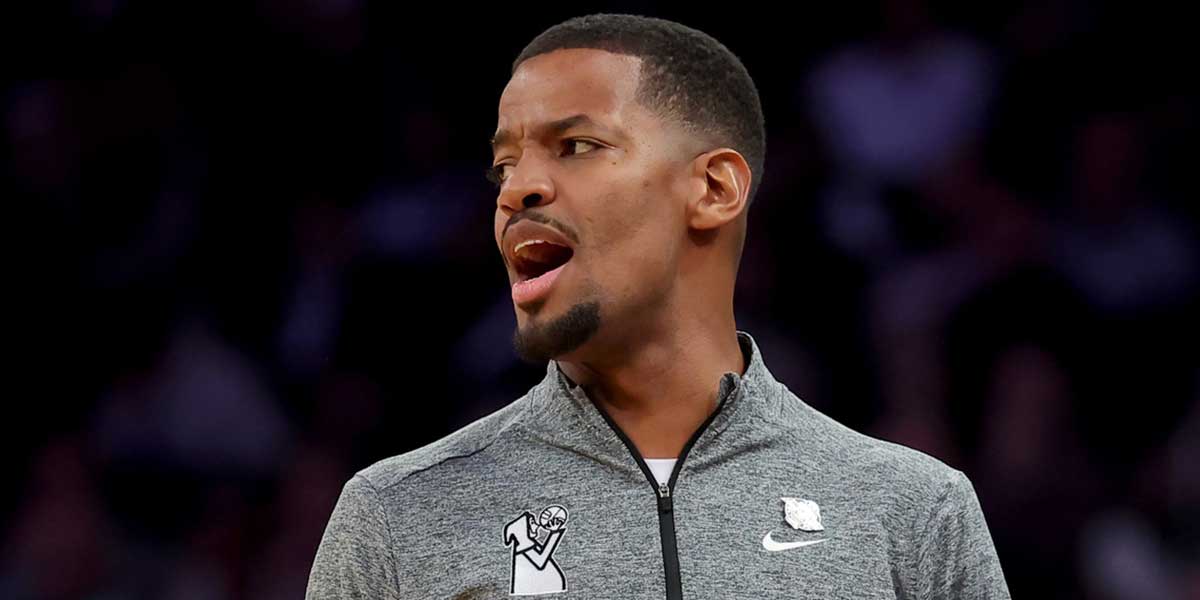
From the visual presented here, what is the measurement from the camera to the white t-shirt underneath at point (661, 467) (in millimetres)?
2309

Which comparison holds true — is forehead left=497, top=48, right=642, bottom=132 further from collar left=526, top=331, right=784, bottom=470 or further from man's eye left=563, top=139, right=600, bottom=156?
collar left=526, top=331, right=784, bottom=470

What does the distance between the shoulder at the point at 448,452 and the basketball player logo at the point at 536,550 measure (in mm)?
162

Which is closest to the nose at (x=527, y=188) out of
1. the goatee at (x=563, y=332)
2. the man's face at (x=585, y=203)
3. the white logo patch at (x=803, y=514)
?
the man's face at (x=585, y=203)

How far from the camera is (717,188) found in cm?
247

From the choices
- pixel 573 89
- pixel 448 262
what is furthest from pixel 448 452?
pixel 448 262

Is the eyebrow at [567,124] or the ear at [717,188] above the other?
the eyebrow at [567,124]

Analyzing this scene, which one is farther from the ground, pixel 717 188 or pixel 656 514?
pixel 717 188

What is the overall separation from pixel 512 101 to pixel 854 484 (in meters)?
0.74

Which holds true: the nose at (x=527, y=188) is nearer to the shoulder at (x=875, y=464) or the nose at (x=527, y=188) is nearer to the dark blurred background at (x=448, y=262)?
the shoulder at (x=875, y=464)

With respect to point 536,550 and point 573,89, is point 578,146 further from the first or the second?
point 536,550

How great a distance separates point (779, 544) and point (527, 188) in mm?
606

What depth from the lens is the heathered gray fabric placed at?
7.25 feet

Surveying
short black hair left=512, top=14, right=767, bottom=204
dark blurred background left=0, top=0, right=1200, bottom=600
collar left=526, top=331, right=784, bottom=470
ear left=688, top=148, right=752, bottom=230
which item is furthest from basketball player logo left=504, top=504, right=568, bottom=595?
dark blurred background left=0, top=0, right=1200, bottom=600

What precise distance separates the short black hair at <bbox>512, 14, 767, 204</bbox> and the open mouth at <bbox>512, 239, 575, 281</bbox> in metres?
0.25
